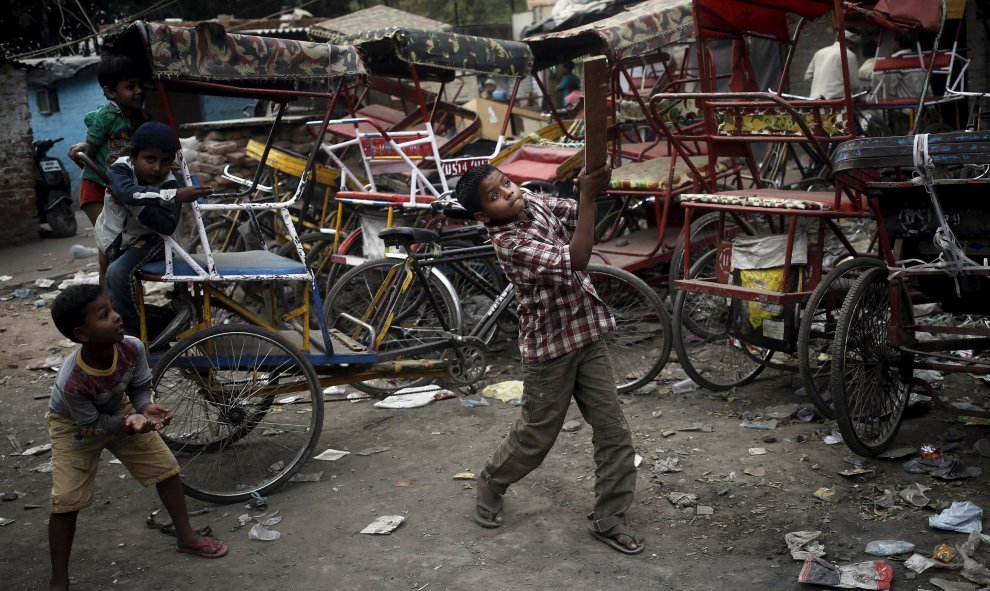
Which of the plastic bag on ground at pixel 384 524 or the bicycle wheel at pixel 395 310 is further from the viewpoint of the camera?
the bicycle wheel at pixel 395 310

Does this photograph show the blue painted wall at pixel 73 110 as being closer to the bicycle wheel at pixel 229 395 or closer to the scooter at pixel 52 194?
the scooter at pixel 52 194

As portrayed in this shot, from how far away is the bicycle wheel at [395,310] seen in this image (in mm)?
5828

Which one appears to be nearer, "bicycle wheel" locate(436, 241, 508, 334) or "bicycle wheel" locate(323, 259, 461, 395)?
"bicycle wheel" locate(323, 259, 461, 395)

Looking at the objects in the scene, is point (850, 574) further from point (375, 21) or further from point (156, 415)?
point (375, 21)

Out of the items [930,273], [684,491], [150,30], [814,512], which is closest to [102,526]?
[150,30]

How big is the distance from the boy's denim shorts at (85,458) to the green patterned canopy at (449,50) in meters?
4.10

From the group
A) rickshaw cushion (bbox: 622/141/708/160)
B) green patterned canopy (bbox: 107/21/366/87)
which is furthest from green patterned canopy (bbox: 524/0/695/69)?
green patterned canopy (bbox: 107/21/366/87)

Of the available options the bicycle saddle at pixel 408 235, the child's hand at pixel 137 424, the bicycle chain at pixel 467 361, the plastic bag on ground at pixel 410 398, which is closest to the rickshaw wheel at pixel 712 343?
the bicycle chain at pixel 467 361

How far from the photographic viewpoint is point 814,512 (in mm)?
3971

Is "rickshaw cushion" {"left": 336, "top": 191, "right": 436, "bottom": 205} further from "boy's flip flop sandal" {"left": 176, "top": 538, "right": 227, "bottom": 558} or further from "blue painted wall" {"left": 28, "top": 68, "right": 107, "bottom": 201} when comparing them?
"blue painted wall" {"left": 28, "top": 68, "right": 107, "bottom": 201}

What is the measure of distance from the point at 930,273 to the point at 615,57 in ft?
12.0

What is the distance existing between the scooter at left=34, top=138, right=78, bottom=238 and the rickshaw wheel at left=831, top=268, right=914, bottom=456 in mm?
12393

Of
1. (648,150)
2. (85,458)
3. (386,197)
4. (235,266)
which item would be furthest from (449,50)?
(85,458)

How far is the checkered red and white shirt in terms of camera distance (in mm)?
3623
